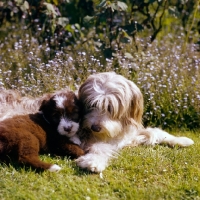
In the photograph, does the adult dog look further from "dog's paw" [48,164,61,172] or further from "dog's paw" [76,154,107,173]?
"dog's paw" [48,164,61,172]

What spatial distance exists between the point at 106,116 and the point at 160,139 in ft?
3.63

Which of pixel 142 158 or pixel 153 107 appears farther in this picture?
pixel 153 107

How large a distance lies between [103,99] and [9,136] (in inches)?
44.2

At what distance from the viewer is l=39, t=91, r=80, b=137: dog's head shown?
525 cm

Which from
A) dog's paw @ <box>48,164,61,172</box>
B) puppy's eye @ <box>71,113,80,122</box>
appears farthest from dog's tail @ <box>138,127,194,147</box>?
dog's paw @ <box>48,164,61,172</box>

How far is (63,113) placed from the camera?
5266 mm

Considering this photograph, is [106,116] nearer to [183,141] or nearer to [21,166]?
[21,166]

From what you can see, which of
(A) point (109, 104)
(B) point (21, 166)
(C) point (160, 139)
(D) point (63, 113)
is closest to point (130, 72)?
(C) point (160, 139)

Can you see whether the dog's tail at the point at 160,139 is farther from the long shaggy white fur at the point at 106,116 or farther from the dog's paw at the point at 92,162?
the dog's paw at the point at 92,162

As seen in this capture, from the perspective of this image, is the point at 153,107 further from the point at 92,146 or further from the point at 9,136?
the point at 9,136

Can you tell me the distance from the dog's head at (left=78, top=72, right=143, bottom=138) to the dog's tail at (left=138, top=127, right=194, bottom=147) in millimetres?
490

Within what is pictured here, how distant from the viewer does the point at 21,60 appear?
784 cm

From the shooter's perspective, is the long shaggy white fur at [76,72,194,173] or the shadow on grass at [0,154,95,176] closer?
the shadow on grass at [0,154,95,176]

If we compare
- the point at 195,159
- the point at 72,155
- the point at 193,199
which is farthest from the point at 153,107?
the point at 193,199
